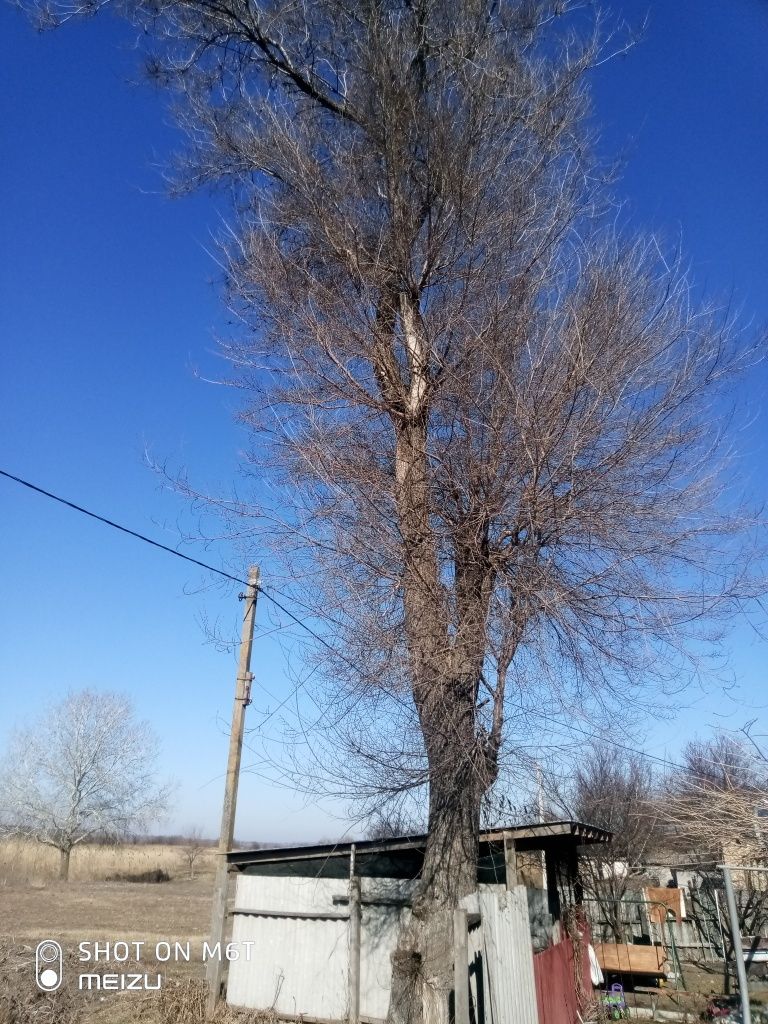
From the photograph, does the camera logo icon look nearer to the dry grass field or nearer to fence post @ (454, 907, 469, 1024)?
the dry grass field

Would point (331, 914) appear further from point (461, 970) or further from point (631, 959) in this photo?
point (631, 959)

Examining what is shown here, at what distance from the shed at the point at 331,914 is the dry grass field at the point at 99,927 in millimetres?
568

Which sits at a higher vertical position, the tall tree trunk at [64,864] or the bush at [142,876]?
the tall tree trunk at [64,864]

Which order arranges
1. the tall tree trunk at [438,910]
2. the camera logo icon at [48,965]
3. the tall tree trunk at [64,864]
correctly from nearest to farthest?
the tall tree trunk at [438,910]
the camera logo icon at [48,965]
the tall tree trunk at [64,864]

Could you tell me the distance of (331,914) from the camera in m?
9.27

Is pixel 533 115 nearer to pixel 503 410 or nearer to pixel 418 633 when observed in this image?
pixel 503 410

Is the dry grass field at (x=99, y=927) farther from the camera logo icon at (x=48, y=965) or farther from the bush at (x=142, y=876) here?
the bush at (x=142, y=876)

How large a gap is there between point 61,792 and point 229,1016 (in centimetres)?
3365

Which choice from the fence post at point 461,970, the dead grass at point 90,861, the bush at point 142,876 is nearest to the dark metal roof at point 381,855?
the fence post at point 461,970

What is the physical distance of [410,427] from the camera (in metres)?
6.41

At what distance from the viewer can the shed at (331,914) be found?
346 inches

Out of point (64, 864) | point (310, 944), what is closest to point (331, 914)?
point (310, 944)

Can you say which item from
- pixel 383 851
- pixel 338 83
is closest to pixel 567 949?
pixel 383 851

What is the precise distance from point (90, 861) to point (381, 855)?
3692 centimetres
